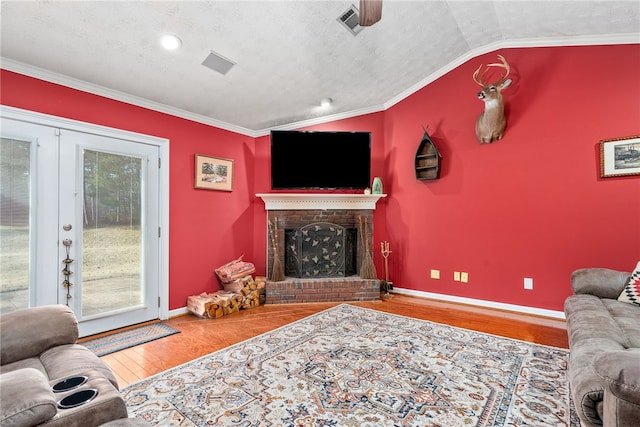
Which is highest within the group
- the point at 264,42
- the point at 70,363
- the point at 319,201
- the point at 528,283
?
the point at 264,42

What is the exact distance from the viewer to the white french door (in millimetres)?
2543

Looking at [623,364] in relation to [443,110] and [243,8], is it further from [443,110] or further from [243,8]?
[443,110]

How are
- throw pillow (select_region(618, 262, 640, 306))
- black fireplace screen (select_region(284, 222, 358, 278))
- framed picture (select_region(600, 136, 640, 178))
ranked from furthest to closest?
black fireplace screen (select_region(284, 222, 358, 278)), framed picture (select_region(600, 136, 640, 178)), throw pillow (select_region(618, 262, 640, 306))

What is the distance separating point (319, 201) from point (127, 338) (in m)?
2.70

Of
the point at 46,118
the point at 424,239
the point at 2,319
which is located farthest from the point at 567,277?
the point at 46,118

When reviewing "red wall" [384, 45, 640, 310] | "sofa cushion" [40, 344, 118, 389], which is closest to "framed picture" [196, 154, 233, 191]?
"red wall" [384, 45, 640, 310]

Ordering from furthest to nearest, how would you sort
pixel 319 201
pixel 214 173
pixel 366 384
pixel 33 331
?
pixel 319 201 → pixel 214 173 → pixel 366 384 → pixel 33 331

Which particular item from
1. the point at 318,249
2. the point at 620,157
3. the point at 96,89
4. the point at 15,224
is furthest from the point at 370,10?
the point at 318,249

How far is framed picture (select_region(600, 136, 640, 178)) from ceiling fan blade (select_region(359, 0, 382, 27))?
291 cm

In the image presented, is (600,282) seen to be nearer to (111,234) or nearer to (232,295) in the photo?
(232,295)

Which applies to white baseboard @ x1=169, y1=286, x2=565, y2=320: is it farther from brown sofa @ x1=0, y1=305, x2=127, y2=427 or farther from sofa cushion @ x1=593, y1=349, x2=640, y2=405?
sofa cushion @ x1=593, y1=349, x2=640, y2=405

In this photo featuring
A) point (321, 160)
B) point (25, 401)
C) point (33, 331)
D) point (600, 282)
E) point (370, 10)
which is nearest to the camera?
point (25, 401)

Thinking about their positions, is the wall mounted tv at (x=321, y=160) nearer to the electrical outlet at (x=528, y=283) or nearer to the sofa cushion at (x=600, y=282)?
the electrical outlet at (x=528, y=283)

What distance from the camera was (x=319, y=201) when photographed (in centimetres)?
436
